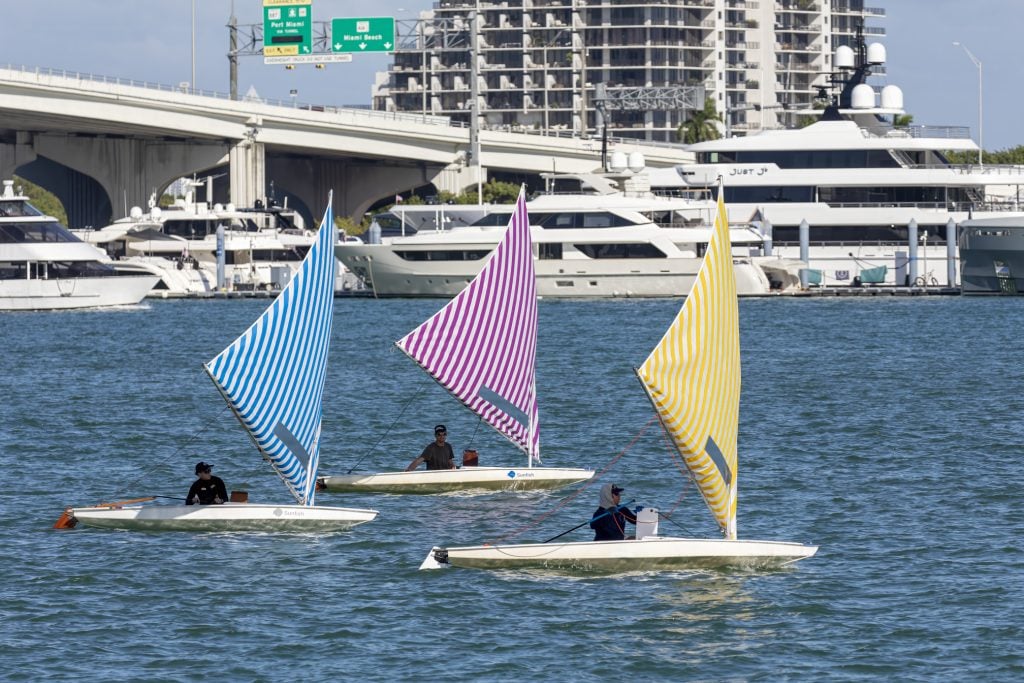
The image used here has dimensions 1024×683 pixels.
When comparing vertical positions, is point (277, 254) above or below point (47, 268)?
above

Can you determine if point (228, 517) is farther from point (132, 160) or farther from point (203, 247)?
point (132, 160)

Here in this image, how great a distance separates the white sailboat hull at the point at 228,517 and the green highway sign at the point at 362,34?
77.0m

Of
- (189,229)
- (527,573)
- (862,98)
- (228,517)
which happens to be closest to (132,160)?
(189,229)

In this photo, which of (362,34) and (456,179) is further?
(456,179)

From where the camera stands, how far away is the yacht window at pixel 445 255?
300 ft

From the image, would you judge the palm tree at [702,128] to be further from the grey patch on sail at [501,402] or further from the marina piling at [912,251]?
the grey patch on sail at [501,402]

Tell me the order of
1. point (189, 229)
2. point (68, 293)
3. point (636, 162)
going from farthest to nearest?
point (189, 229) < point (636, 162) < point (68, 293)

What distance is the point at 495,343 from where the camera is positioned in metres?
31.1

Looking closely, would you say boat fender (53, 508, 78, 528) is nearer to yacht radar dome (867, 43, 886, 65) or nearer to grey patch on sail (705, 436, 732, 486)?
grey patch on sail (705, 436, 732, 486)

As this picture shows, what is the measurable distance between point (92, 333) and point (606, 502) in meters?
54.3

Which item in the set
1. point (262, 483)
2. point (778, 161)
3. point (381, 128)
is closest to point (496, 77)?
point (381, 128)

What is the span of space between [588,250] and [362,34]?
20.2m

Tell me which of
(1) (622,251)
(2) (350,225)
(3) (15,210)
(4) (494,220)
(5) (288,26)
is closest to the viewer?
(3) (15,210)

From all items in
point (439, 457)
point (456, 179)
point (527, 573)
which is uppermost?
point (456, 179)
